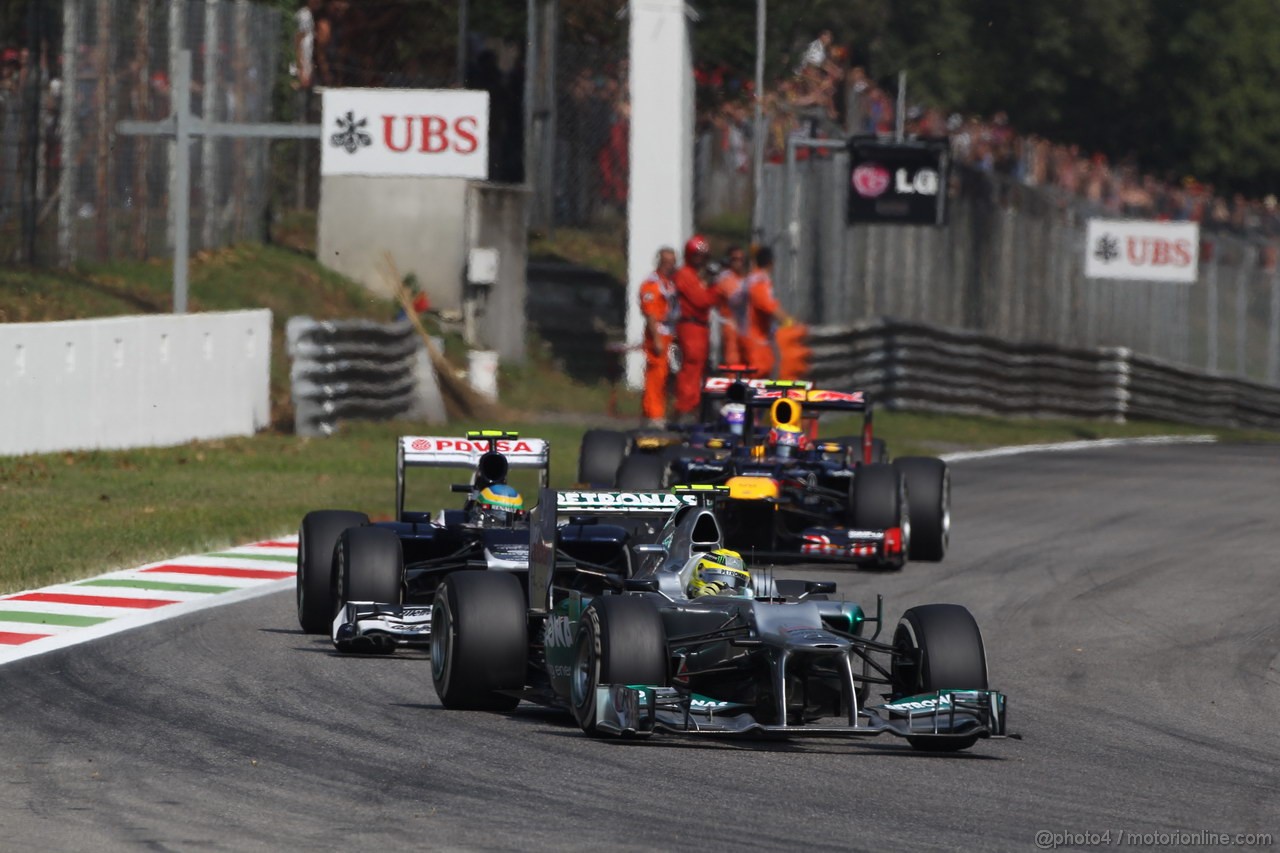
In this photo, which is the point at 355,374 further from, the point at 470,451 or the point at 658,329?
the point at 470,451

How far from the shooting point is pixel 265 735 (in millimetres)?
8781

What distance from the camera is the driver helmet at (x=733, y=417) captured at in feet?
53.6

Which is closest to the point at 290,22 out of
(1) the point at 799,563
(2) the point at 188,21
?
(2) the point at 188,21

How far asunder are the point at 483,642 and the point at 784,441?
6273 mm

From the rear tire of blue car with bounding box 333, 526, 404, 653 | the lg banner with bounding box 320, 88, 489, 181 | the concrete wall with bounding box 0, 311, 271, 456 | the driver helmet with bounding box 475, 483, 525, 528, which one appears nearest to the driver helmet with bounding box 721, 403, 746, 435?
the driver helmet with bounding box 475, 483, 525, 528

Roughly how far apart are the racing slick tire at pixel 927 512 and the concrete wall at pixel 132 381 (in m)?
7.01

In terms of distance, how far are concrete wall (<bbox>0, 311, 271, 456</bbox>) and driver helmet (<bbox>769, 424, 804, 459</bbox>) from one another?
20.2ft

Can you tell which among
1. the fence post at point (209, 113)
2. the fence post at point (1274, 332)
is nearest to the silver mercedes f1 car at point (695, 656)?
the fence post at point (209, 113)

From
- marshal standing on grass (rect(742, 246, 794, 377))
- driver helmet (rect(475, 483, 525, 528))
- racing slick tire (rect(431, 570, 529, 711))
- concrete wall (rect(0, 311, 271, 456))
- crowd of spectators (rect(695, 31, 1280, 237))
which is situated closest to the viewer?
racing slick tire (rect(431, 570, 529, 711))

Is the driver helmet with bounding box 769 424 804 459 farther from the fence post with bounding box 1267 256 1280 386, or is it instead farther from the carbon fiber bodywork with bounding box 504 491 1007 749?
the fence post with bounding box 1267 256 1280 386

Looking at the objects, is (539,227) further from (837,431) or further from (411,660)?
(411,660)

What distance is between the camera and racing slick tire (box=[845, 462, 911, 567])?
1478cm

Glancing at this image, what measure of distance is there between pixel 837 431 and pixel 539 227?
1087cm

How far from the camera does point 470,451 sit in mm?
11914
